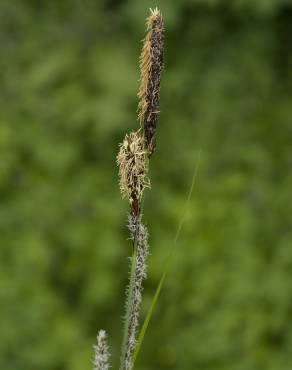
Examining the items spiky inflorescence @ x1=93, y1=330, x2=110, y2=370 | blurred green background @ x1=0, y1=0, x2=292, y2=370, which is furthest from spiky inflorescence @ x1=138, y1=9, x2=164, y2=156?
blurred green background @ x1=0, y1=0, x2=292, y2=370

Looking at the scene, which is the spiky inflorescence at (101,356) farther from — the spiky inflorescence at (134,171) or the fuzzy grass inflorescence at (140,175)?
the spiky inflorescence at (134,171)

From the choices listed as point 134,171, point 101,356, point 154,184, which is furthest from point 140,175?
point 154,184

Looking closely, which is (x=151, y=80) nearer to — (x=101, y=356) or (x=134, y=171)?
(x=134, y=171)

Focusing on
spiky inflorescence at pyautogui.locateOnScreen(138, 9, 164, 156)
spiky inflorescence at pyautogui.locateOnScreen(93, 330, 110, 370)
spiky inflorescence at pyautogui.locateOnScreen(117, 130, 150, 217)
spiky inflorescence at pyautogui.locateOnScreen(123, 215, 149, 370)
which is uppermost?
spiky inflorescence at pyautogui.locateOnScreen(138, 9, 164, 156)

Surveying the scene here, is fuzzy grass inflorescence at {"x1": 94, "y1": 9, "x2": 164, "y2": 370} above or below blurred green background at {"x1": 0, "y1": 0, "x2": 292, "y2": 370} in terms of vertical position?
below

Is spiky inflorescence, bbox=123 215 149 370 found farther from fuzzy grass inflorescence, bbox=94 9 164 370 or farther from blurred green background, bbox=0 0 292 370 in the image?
blurred green background, bbox=0 0 292 370

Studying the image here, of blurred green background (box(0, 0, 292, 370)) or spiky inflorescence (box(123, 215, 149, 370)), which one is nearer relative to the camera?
spiky inflorescence (box(123, 215, 149, 370))
